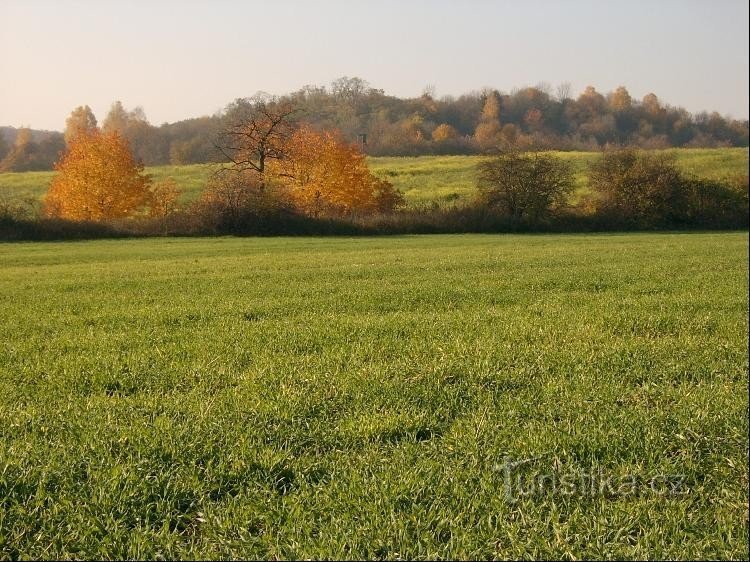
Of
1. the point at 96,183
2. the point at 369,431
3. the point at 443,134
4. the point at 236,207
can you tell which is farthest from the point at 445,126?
the point at 369,431

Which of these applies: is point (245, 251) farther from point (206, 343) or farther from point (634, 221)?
point (634, 221)

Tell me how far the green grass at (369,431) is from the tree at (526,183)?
42153mm

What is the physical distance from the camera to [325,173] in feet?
177

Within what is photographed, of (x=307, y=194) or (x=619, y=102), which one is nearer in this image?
(x=619, y=102)

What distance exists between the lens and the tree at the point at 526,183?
49875 millimetres

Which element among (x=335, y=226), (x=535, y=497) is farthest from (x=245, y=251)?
(x=535, y=497)

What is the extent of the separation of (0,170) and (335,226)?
A: 60.0 meters

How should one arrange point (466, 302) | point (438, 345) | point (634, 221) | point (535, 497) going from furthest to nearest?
point (634, 221)
point (466, 302)
point (438, 345)
point (535, 497)

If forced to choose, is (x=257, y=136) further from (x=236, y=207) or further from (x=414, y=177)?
(x=414, y=177)

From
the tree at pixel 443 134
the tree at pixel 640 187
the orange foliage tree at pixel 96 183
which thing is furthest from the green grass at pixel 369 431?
Answer: the orange foliage tree at pixel 96 183

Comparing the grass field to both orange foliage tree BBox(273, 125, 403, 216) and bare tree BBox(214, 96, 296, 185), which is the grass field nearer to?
bare tree BBox(214, 96, 296, 185)

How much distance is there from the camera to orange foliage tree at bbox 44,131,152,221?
47.6 metres

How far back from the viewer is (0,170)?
8044cm

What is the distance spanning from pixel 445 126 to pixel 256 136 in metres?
17.5
